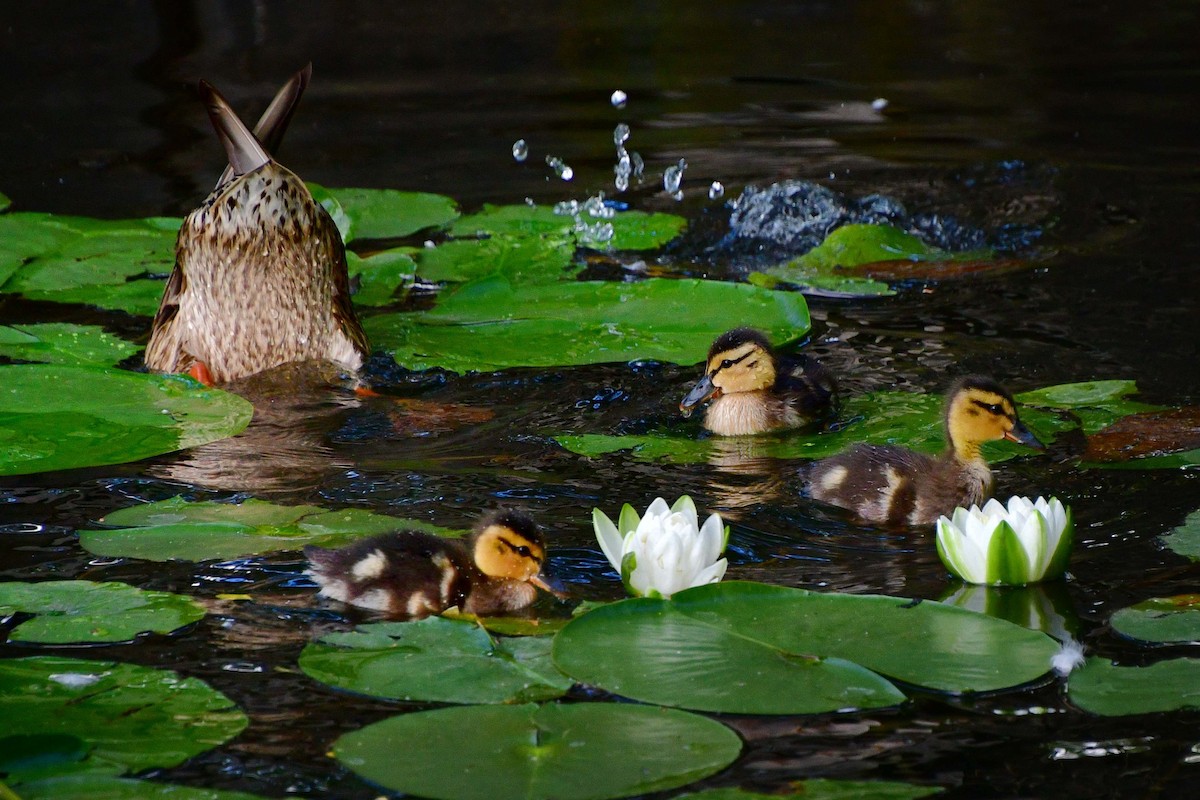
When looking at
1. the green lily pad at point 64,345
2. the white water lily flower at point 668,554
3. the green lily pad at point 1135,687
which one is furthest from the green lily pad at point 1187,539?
the green lily pad at point 64,345

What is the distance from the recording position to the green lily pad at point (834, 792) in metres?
2.49

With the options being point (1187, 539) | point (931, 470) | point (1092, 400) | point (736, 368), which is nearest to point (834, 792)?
point (1187, 539)

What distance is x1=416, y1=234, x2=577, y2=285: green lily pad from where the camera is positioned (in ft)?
20.9

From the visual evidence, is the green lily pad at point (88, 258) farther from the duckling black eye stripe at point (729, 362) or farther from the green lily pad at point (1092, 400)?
the green lily pad at point (1092, 400)

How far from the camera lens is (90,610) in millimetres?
3223

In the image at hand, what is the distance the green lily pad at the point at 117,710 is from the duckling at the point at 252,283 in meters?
2.56

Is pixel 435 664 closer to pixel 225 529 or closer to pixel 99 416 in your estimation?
pixel 225 529

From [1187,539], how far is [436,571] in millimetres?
1738

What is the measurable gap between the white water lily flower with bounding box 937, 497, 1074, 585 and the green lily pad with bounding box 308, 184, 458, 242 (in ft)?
13.1

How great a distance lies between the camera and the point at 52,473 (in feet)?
14.1

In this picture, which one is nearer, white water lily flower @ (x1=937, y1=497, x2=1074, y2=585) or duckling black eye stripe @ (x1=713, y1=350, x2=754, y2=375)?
white water lily flower @ (x1=937, y1=497, x2=1074, y2=585)

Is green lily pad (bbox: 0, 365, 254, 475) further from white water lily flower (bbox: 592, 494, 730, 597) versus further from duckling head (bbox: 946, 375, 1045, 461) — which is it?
duckling head (bbox: 946, 375, 1045, 461)

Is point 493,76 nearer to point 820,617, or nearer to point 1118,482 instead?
point 1118,482

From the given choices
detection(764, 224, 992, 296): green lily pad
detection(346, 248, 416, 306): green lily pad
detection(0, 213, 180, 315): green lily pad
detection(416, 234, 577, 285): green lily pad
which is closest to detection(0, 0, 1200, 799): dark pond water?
detection(0, 213, 180, 315): green lily pad
